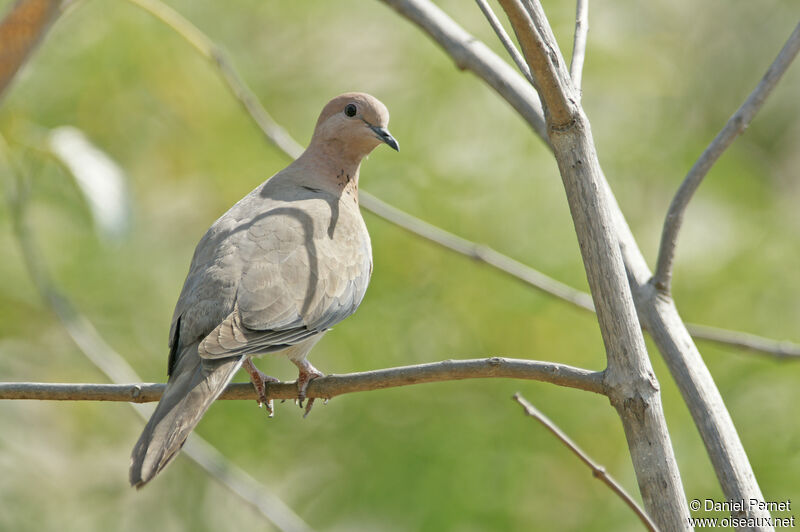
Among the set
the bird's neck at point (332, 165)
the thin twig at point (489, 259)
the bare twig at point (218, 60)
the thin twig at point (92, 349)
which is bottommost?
the thin twig at point (92, 349)

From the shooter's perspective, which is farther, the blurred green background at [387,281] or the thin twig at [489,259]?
the blurred green background at [387,281]

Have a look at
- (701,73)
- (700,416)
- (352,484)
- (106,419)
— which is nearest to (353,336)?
(352,484)

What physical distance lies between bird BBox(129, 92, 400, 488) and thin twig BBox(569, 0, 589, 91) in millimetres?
1015

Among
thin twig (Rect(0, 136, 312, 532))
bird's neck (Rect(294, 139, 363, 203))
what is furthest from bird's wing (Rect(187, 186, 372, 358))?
thin twig (Rect(0, 136, 312, 532))

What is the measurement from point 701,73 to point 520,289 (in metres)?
2.27

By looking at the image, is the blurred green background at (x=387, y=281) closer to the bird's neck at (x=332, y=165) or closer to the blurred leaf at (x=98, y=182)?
the bird's neck at (x=332, y=165)

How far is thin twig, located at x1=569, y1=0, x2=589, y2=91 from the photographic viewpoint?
175 centimetres

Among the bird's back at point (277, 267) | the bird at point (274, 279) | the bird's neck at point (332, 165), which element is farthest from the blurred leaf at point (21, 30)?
the bird's neck at point (332, 165)

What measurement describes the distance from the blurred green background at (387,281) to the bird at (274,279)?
2.71ft

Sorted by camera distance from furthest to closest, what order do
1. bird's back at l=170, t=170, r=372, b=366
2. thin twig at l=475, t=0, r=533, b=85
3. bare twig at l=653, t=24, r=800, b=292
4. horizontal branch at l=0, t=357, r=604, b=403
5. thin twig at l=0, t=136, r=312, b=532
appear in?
thin twig at l=0, t=136, r=312, b=532
bird's back at l=170, t=170, r=372, b=366
bare twig at l=653, t=24, r=800, b=292
thin twig at l=475, t=0, r=533, b=85
horizontal branch at l=0, t=357, r=604, b=403

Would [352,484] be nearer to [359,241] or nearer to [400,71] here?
[359,241]

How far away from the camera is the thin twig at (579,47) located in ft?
5.76

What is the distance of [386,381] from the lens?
5.52 ft

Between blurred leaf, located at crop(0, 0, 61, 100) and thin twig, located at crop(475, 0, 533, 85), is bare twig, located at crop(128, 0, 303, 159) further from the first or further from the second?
blurred leaf, located at crop(0, 0, 61, 100)
